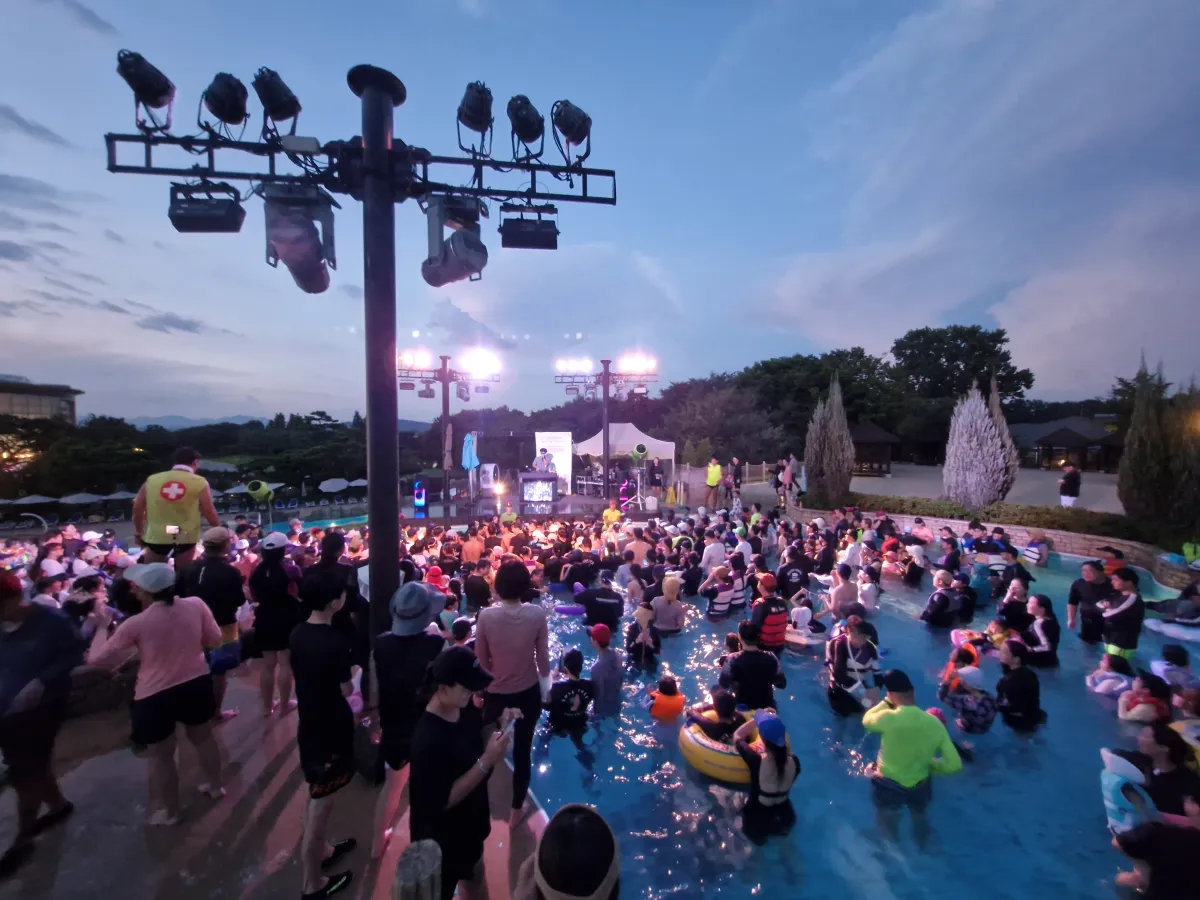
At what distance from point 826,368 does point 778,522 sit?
29426mm

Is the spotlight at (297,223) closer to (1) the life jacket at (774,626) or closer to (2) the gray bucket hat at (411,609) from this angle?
(2) the gray bucket hat at (411,609)

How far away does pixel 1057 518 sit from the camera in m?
14.6

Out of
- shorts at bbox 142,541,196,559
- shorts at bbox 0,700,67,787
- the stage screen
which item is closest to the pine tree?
the stage screen

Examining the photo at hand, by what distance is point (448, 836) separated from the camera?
234 centimetres

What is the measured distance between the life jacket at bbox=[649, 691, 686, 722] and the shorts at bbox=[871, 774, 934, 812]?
6.21 feet

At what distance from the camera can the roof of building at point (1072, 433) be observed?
1318 inches

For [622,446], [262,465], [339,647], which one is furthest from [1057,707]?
[262,465]

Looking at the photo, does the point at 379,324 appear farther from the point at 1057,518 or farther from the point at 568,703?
the point at 1057,518

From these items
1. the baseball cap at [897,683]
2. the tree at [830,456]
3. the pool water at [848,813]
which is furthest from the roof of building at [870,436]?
the baseball cap at [897,683]

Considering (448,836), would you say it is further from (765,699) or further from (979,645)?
(979,645)

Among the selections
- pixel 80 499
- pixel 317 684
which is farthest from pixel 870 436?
pixel 80 499

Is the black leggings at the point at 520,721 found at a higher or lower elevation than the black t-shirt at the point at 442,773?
lower

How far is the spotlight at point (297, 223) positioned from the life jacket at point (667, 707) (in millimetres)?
5378

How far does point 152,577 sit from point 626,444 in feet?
71.9
